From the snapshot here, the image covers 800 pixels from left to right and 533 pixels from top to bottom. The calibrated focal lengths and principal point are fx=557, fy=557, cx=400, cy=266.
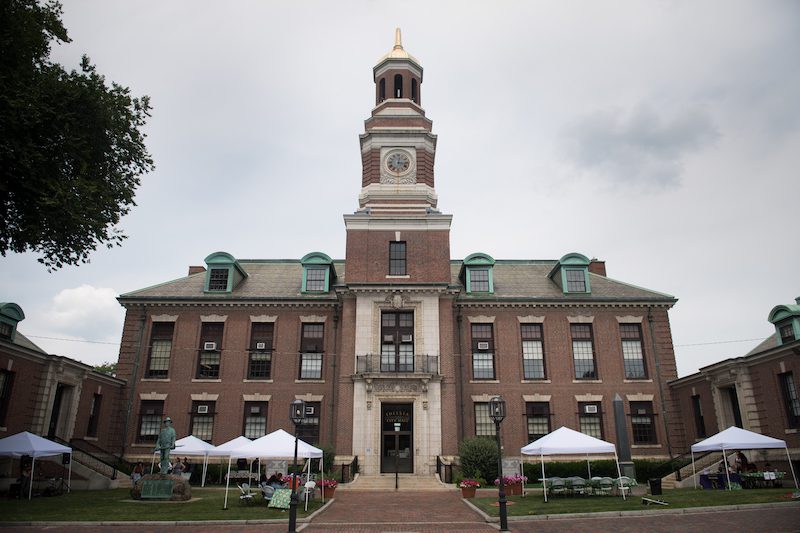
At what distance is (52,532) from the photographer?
46.2ft

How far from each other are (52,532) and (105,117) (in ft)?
39.4

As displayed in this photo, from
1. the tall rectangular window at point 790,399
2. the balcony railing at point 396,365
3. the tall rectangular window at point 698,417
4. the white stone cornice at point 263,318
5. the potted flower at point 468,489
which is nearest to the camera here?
the potted flower at point 468,489

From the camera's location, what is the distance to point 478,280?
35.0 metres

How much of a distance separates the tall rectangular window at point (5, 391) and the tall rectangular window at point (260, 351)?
11.6 m

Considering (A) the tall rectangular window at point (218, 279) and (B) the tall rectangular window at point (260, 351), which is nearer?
(B) the tall rectangular window at point (260, 351)

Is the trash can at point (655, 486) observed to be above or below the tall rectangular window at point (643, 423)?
below

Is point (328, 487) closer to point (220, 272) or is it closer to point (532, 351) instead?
point (532, 351)

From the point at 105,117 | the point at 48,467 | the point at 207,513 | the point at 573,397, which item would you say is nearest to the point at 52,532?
the point at 207,513

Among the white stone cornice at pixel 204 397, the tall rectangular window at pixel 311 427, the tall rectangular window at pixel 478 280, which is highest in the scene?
the tall rectangular window at pixel 478 280

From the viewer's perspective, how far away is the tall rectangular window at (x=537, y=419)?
104ft

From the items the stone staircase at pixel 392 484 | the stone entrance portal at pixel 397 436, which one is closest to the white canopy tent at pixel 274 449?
the stone staircase at pixel 392 484

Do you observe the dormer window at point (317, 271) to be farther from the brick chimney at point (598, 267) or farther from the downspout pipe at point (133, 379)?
the brick chimney at point (598, 267)

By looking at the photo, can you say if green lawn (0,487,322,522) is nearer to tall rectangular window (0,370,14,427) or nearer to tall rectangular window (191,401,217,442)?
tall rectangular window (0,370,14,427)

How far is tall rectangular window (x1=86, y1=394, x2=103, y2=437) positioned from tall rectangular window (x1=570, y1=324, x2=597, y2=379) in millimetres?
27121
